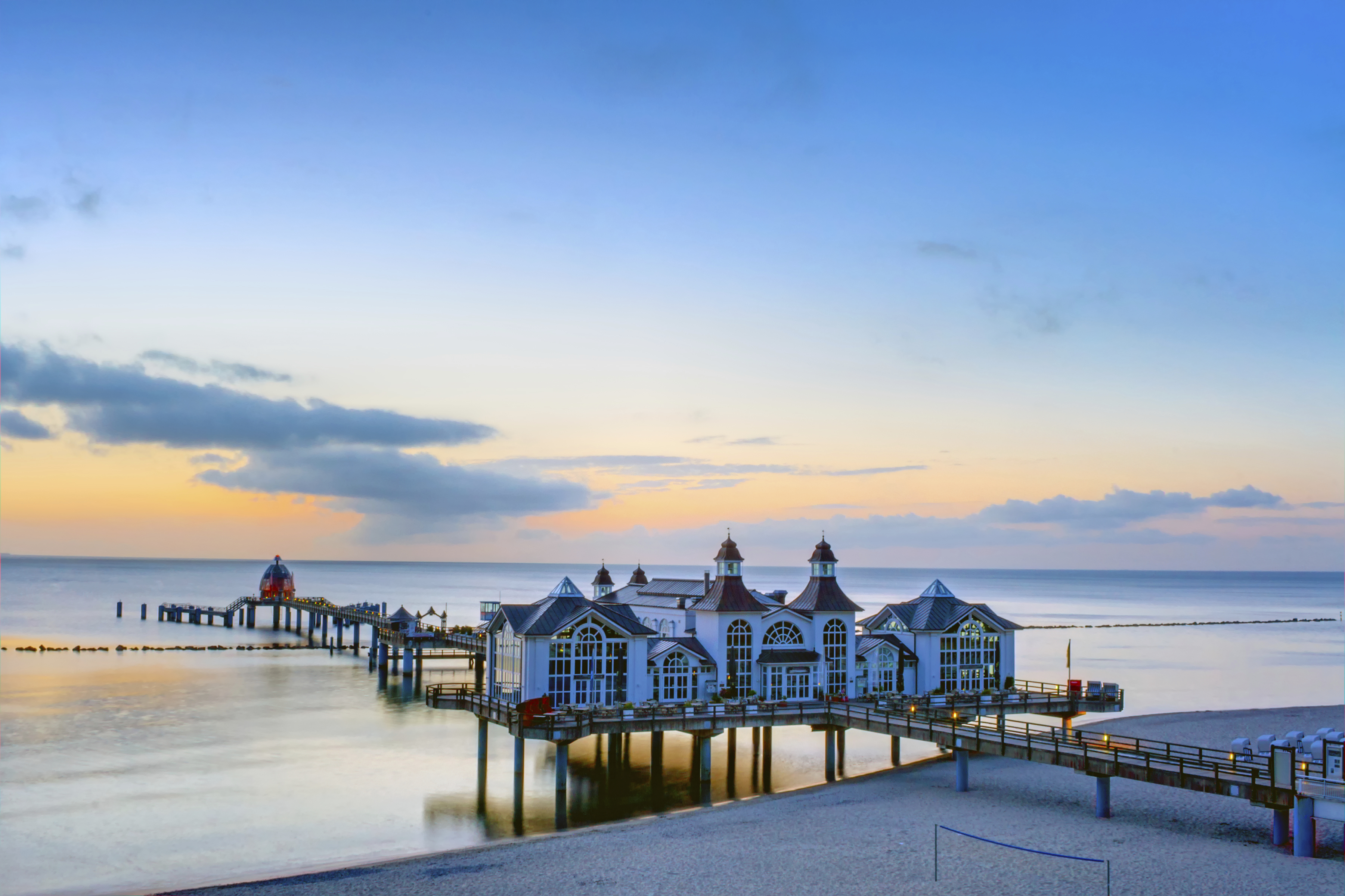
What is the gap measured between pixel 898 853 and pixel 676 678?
717 inches

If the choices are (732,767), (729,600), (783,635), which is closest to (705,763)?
(732,767)

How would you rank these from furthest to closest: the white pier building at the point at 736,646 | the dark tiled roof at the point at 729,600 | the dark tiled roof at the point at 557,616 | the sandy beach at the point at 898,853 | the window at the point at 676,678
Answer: the dark tiled roof at the point at 729,600 < the window at the point at 676,678 < the white pier building at the point at 736,646 < the dark tiled roof at the point at 557,616 < the sandy beach at the point at 898,853

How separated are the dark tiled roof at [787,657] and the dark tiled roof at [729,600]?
2052mm

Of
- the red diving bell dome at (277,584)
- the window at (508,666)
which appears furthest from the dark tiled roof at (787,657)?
the red diving bell dome at (277,584)

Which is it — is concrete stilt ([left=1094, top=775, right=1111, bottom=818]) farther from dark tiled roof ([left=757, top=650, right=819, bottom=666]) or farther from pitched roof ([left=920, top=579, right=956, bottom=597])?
pitched roof ([left=920, top=579, right=956, bottom=597])

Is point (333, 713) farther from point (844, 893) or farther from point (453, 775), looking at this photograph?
point (844, 893)

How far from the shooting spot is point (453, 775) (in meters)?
47.4

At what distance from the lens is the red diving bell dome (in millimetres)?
135125

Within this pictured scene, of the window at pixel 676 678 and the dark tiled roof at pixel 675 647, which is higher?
the dark tiled roof at pixel 675 647

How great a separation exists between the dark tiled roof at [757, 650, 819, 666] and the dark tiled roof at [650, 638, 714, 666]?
249cm

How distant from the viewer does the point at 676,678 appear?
47.8 metres

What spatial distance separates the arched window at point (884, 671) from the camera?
52500mm

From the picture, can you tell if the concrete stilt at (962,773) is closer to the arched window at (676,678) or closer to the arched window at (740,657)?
the arched window at (740,657)

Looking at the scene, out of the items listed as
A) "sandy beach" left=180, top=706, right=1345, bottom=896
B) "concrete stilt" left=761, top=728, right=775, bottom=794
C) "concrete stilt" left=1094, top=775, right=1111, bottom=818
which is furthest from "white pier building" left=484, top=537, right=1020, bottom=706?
"concrete stilt" left=1094, top=775, right=1111, bottom=818
